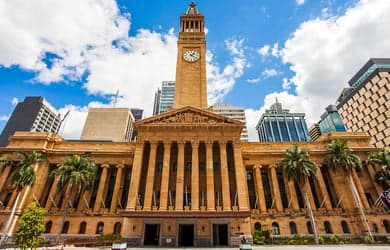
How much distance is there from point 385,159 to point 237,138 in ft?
82.4

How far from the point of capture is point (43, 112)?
401ft

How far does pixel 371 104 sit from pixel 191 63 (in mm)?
63392

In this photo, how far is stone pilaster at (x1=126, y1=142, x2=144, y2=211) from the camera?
100 ft

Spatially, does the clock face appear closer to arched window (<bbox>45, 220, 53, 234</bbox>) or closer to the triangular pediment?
the triangular pediment

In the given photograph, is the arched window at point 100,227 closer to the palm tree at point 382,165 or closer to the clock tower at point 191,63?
the clock tower at point 191,63

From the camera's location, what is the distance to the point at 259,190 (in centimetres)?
3697

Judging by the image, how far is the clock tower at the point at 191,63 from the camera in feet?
148

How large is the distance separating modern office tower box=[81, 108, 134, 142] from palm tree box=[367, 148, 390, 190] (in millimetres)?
91777

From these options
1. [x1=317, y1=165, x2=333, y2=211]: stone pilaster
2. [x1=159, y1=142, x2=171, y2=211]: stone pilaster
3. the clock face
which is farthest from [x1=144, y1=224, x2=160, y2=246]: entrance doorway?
the clock face

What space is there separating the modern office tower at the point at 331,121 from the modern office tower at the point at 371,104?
271 inches

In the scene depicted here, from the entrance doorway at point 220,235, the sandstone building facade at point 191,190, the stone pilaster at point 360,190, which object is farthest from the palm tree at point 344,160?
the entrance doorway at point 220,235

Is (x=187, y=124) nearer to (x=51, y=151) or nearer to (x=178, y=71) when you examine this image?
(x=178, y=71)

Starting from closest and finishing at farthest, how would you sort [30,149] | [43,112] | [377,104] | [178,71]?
1. [30,149]
2. [178,71]
3. [377,104]
4. [43,112]

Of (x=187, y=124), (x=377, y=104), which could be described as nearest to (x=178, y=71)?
(x=187, y=124)
